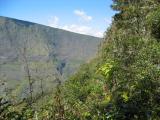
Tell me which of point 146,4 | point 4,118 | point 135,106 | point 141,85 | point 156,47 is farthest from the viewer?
point 146,4

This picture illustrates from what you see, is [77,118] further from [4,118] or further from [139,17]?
[139,17]

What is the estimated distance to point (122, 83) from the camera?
12633mm

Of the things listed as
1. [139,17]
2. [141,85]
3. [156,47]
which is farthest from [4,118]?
[139,17]

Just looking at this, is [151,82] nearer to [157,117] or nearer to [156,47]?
[157,117]

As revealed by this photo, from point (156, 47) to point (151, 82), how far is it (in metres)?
8.25

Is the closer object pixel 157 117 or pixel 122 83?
pixel 157 117

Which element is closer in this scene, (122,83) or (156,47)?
(122,83)

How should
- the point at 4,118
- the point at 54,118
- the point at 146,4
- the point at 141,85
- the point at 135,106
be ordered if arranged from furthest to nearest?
the point at 146,4
the point at 141,85
the point at 135,106
the point at 54,118
the point at 4,118

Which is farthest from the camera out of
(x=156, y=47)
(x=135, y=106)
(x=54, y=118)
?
(x=156, y=47)

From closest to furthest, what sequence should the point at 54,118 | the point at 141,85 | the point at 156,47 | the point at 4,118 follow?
the point at 4,118, the point at 54,118, the point at 141,85, the point at 156,47

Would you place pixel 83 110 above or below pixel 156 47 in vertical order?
below

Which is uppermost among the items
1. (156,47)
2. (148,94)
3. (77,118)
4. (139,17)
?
(139,17)

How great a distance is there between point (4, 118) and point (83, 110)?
13.1 feet

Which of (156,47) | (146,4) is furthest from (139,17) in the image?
(156,47)
